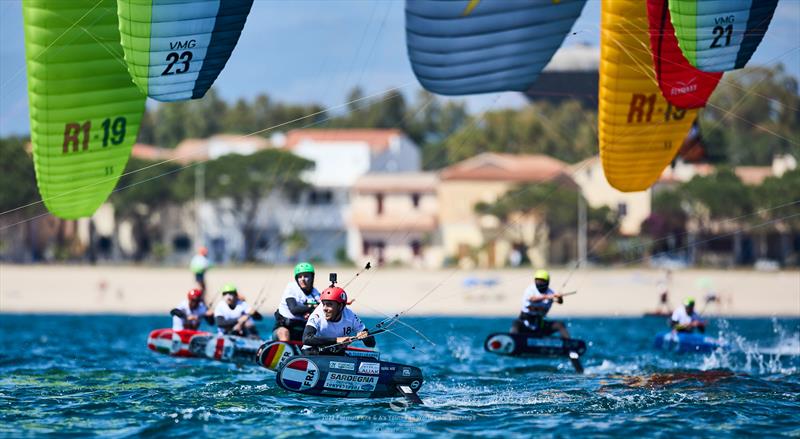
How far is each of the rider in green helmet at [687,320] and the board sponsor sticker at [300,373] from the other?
39.6 feet

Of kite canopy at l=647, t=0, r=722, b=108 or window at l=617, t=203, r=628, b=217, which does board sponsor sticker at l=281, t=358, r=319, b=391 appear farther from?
window at l=617, t=203, r=628, b=217

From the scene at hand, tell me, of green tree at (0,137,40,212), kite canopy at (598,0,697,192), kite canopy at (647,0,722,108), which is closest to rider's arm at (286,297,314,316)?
kite canopy at (598,0,697,192)

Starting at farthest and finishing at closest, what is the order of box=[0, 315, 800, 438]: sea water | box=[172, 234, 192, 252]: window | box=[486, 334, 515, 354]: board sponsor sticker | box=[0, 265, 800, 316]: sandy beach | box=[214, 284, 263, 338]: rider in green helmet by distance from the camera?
box=[172, 234, 192, 252]: window < box=[0, 265, 800, 316]: sandy beach < box=[486, 334, 515, 354]: board sponsor sticker < box=[214, 284, 263, 338]: rider in green helmet < box=[0, 315, 800, 438]: sea water

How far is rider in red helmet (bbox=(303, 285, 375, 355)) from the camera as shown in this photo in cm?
1748

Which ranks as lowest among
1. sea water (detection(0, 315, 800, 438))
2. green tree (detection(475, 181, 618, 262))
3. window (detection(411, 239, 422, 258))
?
sea water (detection(0, 315, 800, 438))

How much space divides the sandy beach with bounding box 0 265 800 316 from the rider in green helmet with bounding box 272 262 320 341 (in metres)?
30.9

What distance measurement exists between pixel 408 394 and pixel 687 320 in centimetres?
1108

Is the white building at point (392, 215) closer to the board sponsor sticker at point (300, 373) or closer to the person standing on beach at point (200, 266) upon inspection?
the person standing on beach at point (200, 266)

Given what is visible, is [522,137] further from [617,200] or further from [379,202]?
[617,200]

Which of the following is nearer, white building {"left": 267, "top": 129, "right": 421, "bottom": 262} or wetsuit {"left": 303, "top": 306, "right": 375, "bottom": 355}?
wetsuit {"left": 303, "top": 306, "right": 375, "bottom": 355}

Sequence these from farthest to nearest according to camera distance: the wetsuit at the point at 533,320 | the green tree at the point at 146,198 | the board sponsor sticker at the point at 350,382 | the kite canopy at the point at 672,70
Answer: the green tree at the point at 146,198 → the wetsuit at the point at 533,320 → the kite canopy at the point at 672,70 → the board sponsor sticker at the point at 350,382

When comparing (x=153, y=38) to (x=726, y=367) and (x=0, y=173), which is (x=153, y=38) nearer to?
(x=726, y=367)

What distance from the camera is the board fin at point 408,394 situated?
1783 centimetres

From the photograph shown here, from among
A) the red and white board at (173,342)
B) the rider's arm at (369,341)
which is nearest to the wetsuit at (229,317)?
the red and white board at (173,342)
